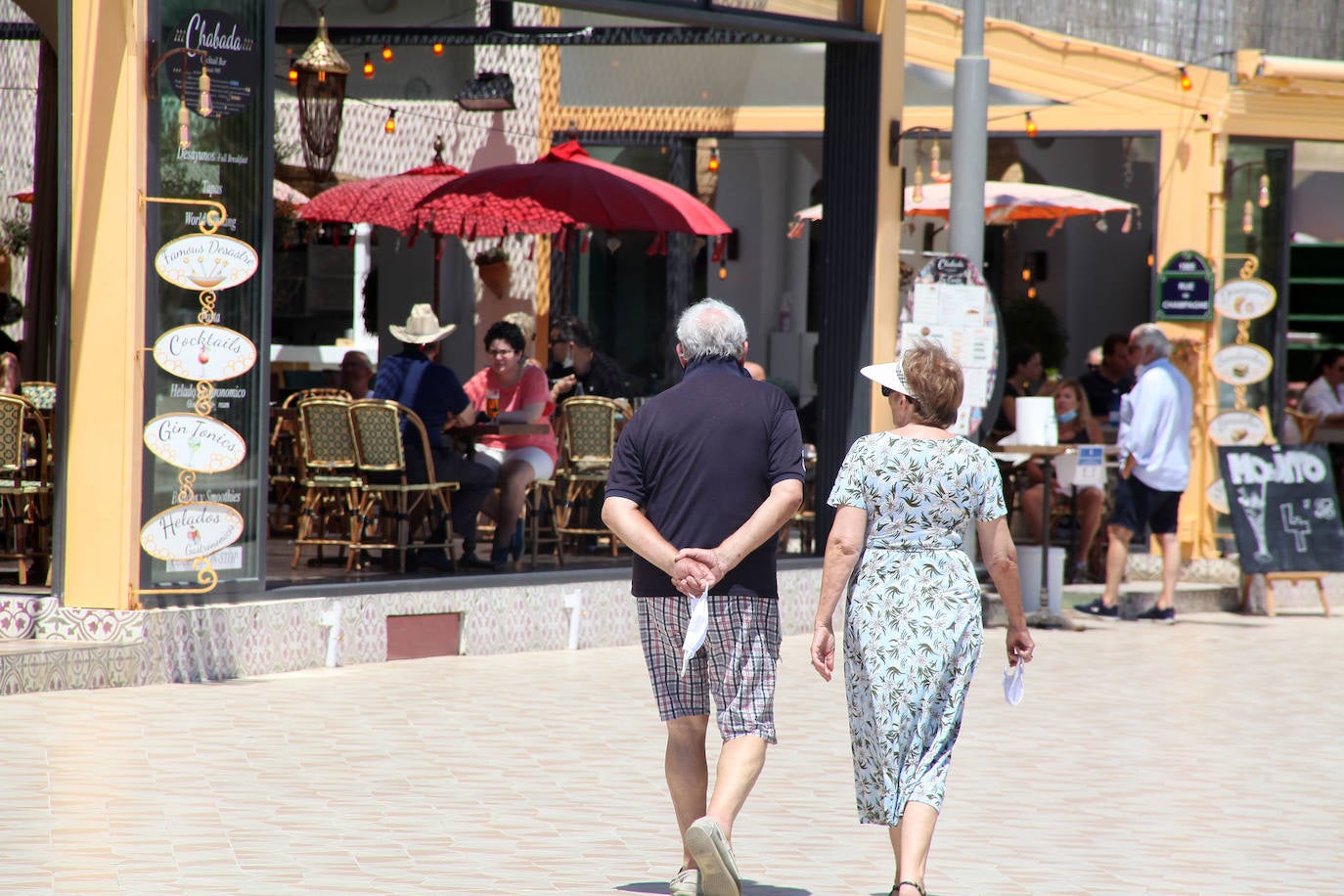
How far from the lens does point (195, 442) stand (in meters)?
9.33

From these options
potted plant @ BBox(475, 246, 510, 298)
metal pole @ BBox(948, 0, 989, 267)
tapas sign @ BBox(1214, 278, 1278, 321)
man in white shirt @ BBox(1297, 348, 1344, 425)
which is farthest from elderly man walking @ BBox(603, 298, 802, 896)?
man in white shirt @ BBox(1297, 348, 1344, 425)

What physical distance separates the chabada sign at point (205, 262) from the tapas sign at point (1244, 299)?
8.10m

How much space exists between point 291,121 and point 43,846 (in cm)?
1209

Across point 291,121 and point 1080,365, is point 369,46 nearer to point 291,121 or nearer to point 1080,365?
point 291,121

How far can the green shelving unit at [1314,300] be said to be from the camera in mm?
19141

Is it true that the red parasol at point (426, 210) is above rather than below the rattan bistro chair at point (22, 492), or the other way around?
above

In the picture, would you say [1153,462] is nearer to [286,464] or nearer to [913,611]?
[286,464]

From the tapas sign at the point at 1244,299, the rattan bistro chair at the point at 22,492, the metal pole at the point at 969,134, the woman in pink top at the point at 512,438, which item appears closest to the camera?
the rattan bistro chair at the point at 22,492

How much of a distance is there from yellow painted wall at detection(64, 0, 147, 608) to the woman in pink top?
273 centimetres

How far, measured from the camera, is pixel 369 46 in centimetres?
1614

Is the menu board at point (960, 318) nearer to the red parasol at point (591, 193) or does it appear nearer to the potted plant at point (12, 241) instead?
the red parasol at point (591, 193)

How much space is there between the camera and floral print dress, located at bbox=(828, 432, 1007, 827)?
18.3 ft

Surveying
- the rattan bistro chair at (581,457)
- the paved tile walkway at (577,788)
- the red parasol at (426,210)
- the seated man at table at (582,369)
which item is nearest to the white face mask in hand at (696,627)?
the paved tile walkway at (577,788)

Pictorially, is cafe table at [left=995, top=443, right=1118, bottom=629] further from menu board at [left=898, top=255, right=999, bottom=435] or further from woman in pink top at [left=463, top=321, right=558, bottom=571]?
woman in pink top at [left=463, top=321, right=558, bottom=571]
